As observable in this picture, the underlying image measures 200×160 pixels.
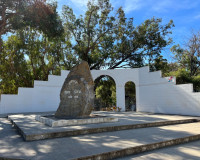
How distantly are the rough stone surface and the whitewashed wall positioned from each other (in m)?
6.85

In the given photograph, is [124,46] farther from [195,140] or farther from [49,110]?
[195,140]

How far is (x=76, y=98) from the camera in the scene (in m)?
7.62

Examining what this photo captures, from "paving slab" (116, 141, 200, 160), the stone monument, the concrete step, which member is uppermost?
the stone monument

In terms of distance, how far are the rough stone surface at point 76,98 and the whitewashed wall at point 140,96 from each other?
685 centimetres

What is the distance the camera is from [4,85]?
734 inches

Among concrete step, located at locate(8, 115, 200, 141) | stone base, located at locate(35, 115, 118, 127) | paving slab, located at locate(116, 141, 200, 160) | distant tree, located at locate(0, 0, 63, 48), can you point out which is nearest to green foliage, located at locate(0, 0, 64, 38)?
distant tree, located at locate(0, 0, 63, 48)

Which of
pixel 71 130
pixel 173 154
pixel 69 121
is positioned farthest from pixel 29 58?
pixel 173 154

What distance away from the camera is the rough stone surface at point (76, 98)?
759 centimetres

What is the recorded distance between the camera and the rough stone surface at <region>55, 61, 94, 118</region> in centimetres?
759

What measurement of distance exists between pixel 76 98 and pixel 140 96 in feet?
27.0

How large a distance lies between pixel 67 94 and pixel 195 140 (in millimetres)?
5203

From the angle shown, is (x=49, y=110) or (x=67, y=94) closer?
(x=67, y=94)

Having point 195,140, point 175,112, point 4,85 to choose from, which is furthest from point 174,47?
point 4,85

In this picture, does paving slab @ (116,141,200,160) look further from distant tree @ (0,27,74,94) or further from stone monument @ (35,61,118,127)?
distant tree @ (0,27,74,94)
